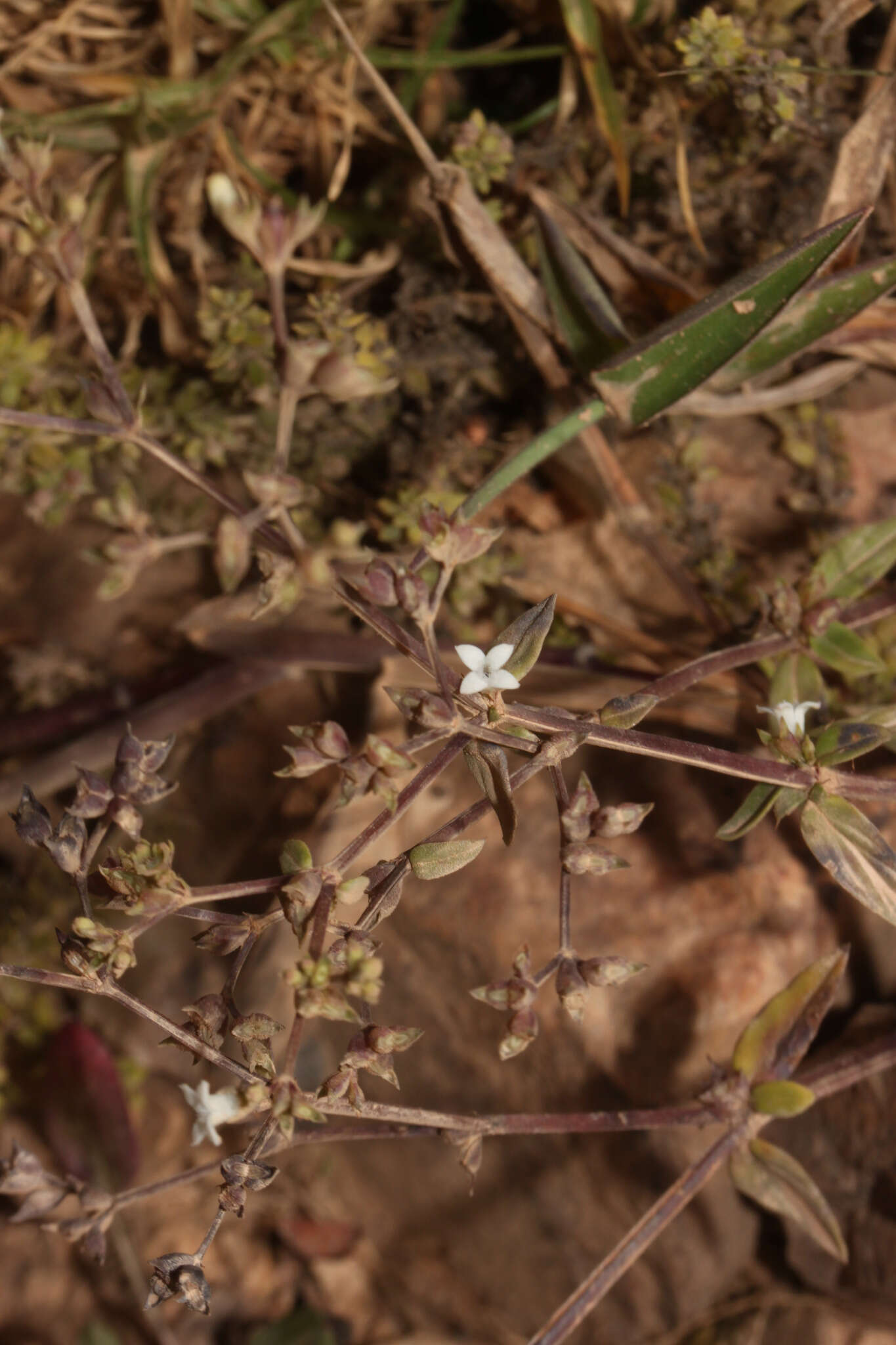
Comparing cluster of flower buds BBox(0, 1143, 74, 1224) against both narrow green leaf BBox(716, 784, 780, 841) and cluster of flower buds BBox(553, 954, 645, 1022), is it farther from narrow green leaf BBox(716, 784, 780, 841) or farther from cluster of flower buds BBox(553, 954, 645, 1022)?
narrow green leaf BBox(716, 784, 780, 841)

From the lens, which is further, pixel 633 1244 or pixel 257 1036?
pixel 633 1244

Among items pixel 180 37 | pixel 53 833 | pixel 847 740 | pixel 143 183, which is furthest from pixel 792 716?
pixel 180 37

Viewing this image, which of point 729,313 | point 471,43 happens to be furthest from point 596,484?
point 471,43

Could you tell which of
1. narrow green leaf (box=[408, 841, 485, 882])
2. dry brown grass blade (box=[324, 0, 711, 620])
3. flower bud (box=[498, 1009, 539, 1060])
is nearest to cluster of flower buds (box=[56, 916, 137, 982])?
narrow green leaf (box=[408, 841, 485, 882])

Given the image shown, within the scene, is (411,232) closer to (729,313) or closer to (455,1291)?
(729,313)

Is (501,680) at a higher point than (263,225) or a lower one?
lower

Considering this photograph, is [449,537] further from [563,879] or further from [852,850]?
[852,850]

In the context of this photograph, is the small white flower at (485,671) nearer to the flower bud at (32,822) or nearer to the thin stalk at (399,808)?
the thin stalk at (399,808)

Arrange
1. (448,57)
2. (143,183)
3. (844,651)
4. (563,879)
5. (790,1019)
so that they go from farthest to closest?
(143,183) → (448,57) → (844,651) → (790,1019) → (563,879)
